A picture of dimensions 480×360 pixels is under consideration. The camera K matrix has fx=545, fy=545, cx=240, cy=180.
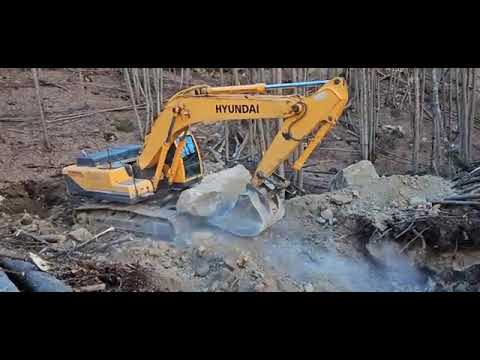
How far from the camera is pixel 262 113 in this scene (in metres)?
7.53

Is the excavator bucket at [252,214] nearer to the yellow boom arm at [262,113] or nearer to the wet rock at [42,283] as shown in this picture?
the yellow boom arm at [262,113]

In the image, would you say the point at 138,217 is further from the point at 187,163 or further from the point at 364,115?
the point at 364,115

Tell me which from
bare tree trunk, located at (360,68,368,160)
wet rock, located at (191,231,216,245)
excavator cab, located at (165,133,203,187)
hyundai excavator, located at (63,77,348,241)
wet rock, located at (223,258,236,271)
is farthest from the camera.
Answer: bare tree trunk, located at (360,68,368,160)

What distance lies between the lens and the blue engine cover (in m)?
8.90

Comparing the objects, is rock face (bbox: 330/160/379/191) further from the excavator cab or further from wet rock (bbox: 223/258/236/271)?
wet rock (bbox: 223/258/236/271)

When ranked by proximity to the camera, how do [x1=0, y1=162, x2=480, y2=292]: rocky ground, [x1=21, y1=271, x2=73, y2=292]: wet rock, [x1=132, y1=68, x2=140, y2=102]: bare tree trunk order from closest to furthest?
[x1=21, y1=271, x2=73, y2=292]: wet rock < [x1=0, y1=162, x2=480, y2=292]: rocky ground < [x1=132, y1=68, x2=140, y2=102]: bare tree trunk

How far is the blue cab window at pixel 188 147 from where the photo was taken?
8.89 m

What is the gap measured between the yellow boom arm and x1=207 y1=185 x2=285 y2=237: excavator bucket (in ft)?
0.75

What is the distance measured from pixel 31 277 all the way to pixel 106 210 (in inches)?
114

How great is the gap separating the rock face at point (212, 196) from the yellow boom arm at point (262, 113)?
0.69 meters

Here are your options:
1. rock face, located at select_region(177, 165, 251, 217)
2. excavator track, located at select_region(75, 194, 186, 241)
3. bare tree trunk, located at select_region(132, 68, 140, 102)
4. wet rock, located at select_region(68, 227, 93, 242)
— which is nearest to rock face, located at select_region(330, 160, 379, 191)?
rock face, located at select_region(177, 165, 251, 217)

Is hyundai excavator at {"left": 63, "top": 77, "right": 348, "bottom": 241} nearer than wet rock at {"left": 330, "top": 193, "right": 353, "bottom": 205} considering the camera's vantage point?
A: Yes

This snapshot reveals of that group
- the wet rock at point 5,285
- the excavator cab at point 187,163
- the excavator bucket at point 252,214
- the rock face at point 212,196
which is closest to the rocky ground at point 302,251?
the excavator bucket at point 252,214

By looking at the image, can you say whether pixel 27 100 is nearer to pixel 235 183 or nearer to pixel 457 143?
pixel 235 183
